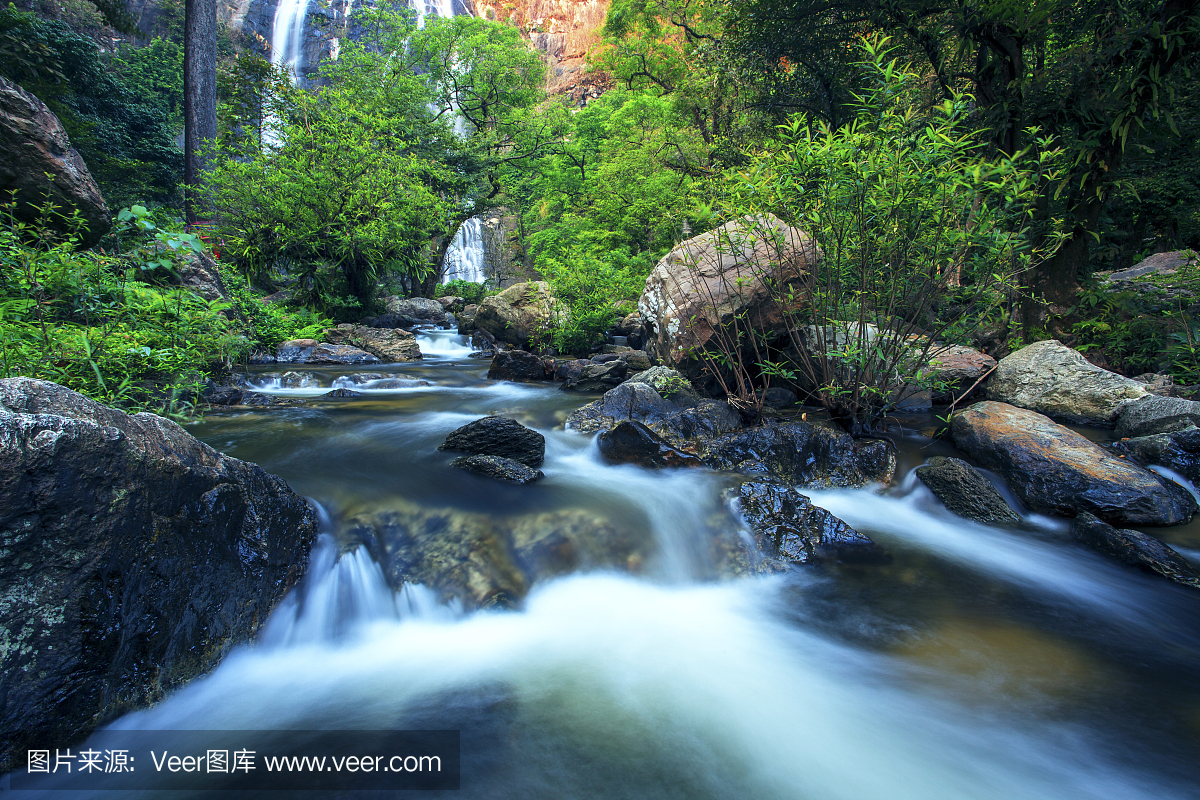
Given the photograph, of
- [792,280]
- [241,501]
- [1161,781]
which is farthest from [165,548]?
[792,280]

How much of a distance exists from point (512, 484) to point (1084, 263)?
1095 centimetres

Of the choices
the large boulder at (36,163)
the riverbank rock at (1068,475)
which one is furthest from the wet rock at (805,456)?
the large boulder at (36,163)

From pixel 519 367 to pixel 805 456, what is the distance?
6118 mm

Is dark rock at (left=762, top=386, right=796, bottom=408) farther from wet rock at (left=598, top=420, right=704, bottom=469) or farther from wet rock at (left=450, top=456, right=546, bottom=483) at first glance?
wet rock at (left=450, top=456, right=546, bottom=483)

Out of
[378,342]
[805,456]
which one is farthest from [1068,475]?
[378,342]

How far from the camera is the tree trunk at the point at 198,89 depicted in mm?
13172

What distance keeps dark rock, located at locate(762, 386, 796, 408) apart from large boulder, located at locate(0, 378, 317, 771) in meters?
5.95

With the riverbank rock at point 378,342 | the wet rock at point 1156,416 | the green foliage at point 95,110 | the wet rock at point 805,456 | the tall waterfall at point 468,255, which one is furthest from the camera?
the tall waterfall at point 468,255

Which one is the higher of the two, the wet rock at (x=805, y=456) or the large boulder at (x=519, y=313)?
the large boulder at (x=519, y=313)

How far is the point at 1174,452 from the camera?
504 cm

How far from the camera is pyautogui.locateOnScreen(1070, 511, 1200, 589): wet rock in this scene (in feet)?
12.0

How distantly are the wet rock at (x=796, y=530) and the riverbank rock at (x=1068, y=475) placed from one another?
6.09ft

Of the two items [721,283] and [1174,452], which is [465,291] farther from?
[1174,452]

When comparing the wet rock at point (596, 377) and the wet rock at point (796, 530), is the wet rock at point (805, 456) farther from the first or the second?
the wet rock at point (596, 377)
